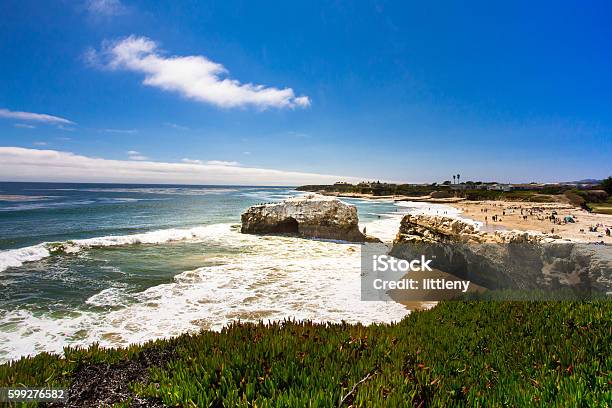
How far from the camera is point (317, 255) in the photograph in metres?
19.8

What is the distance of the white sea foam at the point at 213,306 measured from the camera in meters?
8.71

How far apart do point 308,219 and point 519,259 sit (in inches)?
717

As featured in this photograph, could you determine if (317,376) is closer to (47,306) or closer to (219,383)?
(219,383)

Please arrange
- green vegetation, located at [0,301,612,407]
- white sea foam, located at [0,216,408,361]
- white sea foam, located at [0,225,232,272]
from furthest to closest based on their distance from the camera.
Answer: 1. white sea foam, located at [0,225,232,272]
2. white sea foam, located at [0,216,408,361]
3. green vegetation, located at [0,301,612,407]

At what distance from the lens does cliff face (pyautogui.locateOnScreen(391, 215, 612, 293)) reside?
29.1 feet

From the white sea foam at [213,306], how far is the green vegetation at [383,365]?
431 cm

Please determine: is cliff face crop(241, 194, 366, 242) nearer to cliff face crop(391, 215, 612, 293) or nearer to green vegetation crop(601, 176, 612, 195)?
cliff face crop(391, 215, 612, 293)

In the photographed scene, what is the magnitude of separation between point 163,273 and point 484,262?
14.1 m

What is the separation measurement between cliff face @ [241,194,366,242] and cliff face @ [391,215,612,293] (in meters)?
11.0

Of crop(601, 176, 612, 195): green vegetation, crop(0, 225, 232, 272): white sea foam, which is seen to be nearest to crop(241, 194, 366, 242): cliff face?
crop(0, 225, 232, 272): white sea foam

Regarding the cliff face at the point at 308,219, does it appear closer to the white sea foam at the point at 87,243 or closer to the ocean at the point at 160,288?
→ the ocean at the point at 160,288

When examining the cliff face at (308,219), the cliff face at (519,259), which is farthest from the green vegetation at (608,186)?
the cliff face at (519,259)

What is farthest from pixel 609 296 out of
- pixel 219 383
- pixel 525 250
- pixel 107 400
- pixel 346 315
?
pixel 107 400

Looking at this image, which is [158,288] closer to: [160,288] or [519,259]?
[160,288]
